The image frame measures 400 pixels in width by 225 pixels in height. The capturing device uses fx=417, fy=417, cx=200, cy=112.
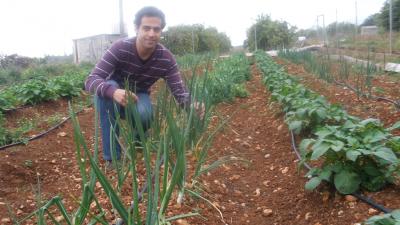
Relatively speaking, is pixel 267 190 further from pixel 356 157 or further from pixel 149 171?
pixel 149 171

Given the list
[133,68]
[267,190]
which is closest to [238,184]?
[267,190]

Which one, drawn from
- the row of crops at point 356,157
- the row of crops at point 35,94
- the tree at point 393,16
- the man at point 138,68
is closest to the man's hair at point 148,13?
the man at point 138,68

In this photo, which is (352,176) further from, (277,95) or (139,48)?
(277,95)

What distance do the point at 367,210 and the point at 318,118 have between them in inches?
39.4

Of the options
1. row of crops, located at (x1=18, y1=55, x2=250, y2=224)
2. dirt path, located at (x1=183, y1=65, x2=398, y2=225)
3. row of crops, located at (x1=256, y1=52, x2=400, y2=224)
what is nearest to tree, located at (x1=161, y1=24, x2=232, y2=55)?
dirt path, located at (x1=183, y1=65, x2=398, y2=225)

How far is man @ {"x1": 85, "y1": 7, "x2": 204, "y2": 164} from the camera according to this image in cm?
248

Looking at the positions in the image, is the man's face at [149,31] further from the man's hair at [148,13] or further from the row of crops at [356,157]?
the row of crops at [356,157]

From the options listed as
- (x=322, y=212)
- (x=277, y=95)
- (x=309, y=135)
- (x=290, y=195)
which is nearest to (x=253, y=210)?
(x=290, y=195)

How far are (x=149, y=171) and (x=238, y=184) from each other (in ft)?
4.58

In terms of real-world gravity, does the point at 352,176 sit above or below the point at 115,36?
below

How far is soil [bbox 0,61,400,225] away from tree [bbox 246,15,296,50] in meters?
20.4

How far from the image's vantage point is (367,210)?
1727mm

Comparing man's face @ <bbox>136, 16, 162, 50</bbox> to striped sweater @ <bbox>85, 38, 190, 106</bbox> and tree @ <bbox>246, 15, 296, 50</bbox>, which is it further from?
tree @ <bbox>246, 15, 296, 50</bbox>

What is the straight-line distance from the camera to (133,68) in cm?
271
